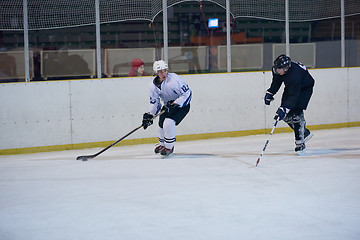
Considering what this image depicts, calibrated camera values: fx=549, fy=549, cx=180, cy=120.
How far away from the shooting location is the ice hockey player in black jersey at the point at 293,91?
5.16 metres

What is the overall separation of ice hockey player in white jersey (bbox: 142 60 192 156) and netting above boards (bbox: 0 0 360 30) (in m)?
1.51

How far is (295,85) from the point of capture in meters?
5.20

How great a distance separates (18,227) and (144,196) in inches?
39.3

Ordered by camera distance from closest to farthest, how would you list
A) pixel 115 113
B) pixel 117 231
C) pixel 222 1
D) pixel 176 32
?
1. pixel 117 231
2. pixel 115 113
3. pixel 222 1
4. pixel 176 32

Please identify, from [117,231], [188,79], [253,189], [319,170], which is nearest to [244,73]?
[188,79]

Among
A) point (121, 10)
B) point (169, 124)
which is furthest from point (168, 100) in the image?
point (121, 10)

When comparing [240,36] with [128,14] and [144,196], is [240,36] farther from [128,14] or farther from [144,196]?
[144,196]

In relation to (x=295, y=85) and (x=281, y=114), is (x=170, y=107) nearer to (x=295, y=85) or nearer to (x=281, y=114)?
(x=281, y=114)

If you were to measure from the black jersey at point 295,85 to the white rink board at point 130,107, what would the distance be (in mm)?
1710

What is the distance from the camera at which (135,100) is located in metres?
6.71

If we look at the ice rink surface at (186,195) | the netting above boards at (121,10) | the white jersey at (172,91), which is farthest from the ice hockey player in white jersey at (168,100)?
the netting above boards at (121,10)

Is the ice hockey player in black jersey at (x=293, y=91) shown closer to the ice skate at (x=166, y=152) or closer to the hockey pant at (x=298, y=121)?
the hockey pant at (x=298, y=121)

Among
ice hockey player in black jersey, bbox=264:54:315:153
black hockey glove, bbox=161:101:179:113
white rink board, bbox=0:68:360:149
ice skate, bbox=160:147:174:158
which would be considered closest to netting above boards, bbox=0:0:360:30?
white rink board, bbox=0:68:360:149

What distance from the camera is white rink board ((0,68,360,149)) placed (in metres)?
6.20
